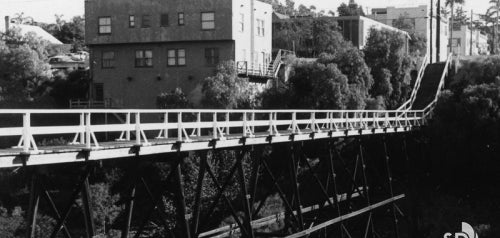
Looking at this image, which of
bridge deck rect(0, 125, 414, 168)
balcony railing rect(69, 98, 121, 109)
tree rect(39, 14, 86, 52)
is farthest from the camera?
tree rect(39, 14, 86, 52)

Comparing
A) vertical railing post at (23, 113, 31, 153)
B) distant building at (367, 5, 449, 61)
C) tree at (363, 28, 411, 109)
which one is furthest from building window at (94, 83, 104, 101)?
vertical railing post at (23, 113, 31, 153)

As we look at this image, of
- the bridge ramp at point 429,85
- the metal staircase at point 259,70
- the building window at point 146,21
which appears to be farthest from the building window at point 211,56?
the bridge ramp at point 429,85

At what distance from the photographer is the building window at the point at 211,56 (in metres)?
48.4

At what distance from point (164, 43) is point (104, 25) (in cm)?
457

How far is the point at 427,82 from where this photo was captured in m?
52.6

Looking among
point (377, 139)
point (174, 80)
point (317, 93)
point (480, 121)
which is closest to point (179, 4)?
point (174, 80)

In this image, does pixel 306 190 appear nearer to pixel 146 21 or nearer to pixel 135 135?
pixel 146 21

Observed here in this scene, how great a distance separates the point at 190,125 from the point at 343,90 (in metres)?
Answer: 25.4

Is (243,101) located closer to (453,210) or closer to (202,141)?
(453,210)

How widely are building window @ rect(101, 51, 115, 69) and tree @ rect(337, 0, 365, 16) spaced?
3091cm

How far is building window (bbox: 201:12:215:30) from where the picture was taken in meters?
48.2

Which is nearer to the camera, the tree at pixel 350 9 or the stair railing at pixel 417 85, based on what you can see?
the stair railing at pixel 417 85

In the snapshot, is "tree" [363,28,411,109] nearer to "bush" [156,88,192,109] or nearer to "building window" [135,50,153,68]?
"bush" [156,88,192,109]

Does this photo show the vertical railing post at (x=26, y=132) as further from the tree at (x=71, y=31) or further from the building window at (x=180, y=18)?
the tree at (x=71, y=31)
